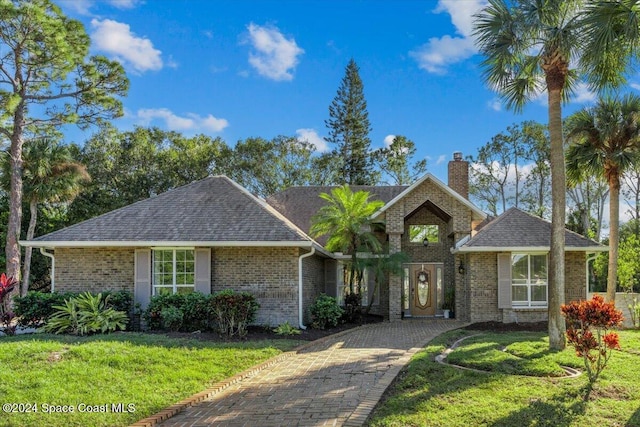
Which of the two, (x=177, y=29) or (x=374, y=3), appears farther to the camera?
(x=177, y=29)

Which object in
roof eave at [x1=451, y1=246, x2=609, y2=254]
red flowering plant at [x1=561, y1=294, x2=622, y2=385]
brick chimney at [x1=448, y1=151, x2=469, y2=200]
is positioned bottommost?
red flowering plant at [x1=561, y1=294, x2=622, y2=385]

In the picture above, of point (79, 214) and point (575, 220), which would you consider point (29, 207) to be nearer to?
point (79, 214)

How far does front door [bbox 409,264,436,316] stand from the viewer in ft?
67.1

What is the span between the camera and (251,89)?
25.5m

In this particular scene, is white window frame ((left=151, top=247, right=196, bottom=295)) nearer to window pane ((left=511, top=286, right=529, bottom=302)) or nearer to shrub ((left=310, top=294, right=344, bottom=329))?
shrub ((left=310, top=294, right=344, bottom=329))

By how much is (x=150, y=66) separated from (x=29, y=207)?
12.0 m

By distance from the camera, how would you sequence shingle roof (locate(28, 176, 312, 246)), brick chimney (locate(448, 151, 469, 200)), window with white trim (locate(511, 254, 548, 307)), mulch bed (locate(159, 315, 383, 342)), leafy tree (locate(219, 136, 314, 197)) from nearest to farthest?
mulch bed (locate(159, 315, 383, 342))
shingle roof (locate(28, 176, 312, 246))
window with white trim (locate(511, 254, 548, 307))
brick chimney (locate(448, 151, 469, 200))
leafy tree (locate(219, 136, 314, 197))

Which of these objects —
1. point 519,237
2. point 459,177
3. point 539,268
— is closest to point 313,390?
point 519,237

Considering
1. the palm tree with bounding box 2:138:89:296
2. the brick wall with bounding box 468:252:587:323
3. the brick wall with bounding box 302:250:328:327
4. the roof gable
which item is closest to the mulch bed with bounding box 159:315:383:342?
the brick wall with bounding box 302:250:328:327

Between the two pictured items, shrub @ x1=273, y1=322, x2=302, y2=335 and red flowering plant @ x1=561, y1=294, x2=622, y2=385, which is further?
shrub @ x1=273, y1=322, x2=302, y2=335

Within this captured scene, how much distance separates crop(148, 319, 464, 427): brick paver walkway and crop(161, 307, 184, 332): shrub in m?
3.91

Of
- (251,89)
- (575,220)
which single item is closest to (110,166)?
(251,89)

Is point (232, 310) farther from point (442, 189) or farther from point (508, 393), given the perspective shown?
point (442, 189)

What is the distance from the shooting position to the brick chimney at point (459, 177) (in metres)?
22.2
